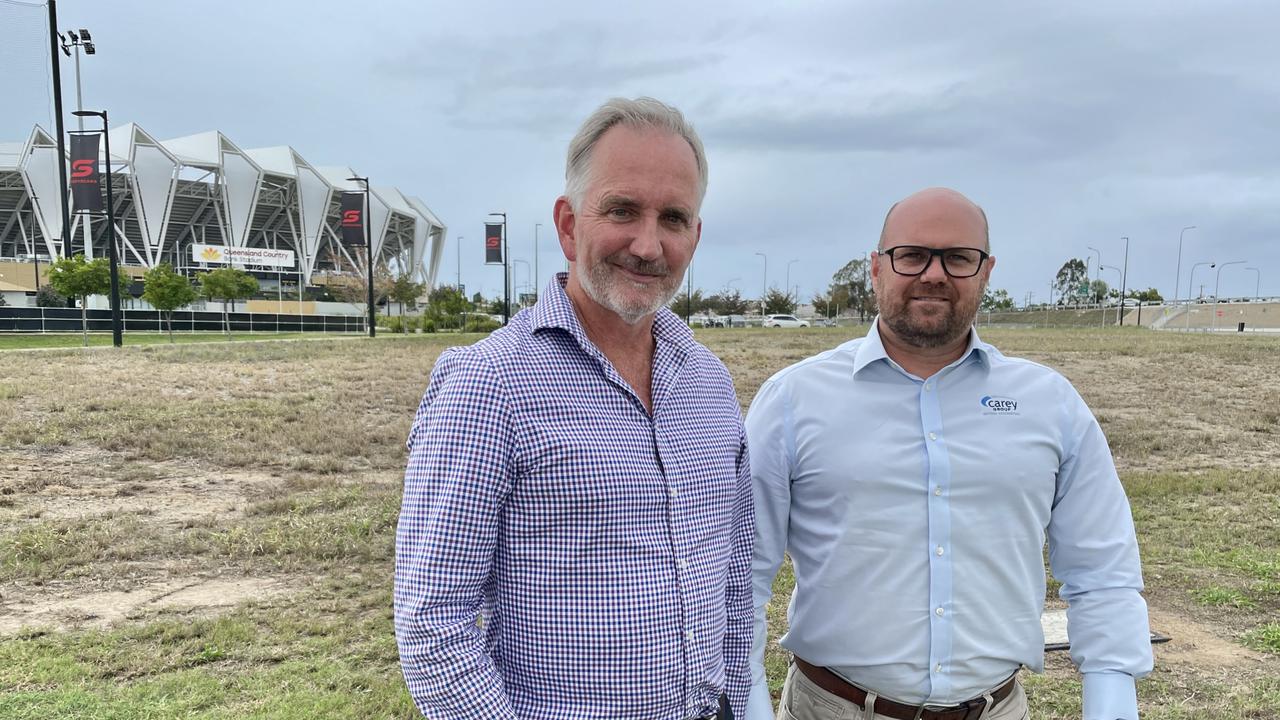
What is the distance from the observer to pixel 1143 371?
20484 mm

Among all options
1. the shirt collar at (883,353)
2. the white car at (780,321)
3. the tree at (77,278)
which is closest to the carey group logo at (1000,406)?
the shirt collar at (883,353)

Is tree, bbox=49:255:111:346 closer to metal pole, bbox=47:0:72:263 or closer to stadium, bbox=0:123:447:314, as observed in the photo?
metal pole, bbox=47:0:72:263

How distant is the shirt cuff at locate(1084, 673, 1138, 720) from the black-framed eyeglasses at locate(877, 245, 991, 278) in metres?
1.03

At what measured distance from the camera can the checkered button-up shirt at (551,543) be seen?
1.52 m

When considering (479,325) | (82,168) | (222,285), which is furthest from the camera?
(479,325)

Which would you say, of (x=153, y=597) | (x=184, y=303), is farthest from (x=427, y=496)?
(x=184, y=303)

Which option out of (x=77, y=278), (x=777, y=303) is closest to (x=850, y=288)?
(x=777, y=303)

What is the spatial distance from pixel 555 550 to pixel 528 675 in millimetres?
264

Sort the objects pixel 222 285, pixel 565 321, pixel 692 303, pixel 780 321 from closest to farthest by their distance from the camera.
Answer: pixel 565 321 < pixel 222 285 < pixel 780 321 < pixel 692 303

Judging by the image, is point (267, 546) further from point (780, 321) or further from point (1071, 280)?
point (1071, 280)

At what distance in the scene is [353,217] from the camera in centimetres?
4403

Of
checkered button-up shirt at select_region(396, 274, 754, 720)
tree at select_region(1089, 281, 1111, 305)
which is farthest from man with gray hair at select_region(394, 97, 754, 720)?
tree at select_region(1089, 281, 1111, 305)

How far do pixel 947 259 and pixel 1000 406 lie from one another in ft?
1.32

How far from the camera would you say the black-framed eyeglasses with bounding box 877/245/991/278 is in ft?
6.93
